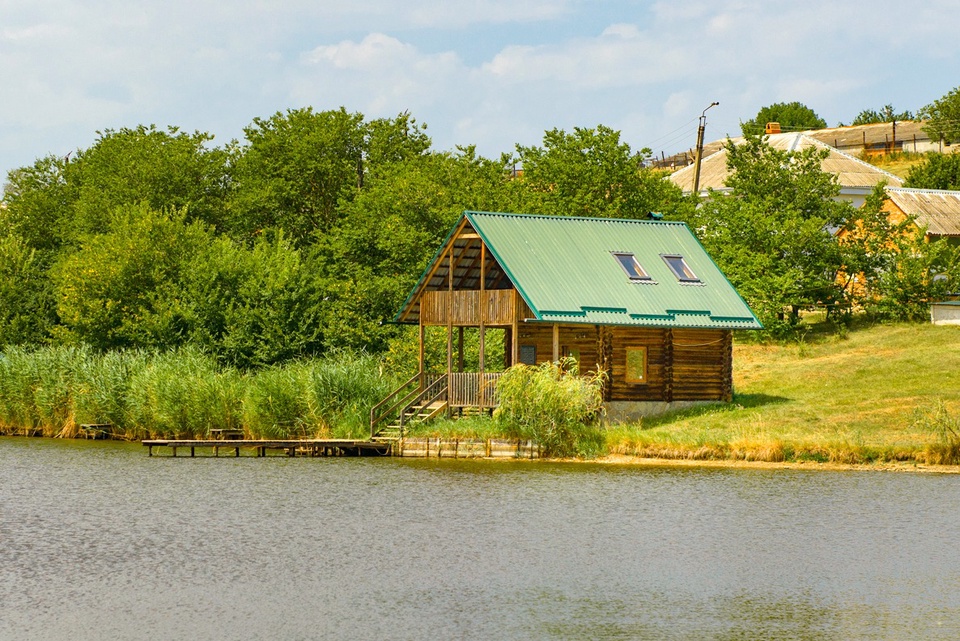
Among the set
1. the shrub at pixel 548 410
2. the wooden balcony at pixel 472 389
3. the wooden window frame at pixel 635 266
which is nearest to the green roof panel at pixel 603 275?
the wooden window frame at pixel 635 266

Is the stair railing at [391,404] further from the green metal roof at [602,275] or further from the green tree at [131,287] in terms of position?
the green tree at [131,287]

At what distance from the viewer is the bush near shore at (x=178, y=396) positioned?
45.2m

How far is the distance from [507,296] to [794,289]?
842 inches

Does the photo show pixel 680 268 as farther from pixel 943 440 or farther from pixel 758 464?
pixel 943 440

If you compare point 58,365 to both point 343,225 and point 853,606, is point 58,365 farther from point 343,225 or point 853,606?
point 853,606

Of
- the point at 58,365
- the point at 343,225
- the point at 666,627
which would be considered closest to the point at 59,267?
the point at 343,225

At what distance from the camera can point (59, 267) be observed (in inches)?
2758

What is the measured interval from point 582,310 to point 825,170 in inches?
1897

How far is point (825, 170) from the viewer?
3438 inches

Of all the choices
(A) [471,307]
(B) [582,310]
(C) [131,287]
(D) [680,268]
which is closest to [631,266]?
(D) [680,268]

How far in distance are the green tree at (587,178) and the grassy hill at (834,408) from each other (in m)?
10.2

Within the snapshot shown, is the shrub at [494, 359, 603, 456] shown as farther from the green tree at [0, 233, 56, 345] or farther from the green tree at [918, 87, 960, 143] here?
the green tree at [918, 87, 960, 143]

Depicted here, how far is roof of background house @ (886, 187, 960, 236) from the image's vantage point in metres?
71.6

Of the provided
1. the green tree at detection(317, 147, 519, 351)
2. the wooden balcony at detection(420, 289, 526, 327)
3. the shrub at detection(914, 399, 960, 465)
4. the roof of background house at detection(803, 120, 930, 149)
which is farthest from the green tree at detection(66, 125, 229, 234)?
the roof of background house at detection(803, 120, 930, 149)
